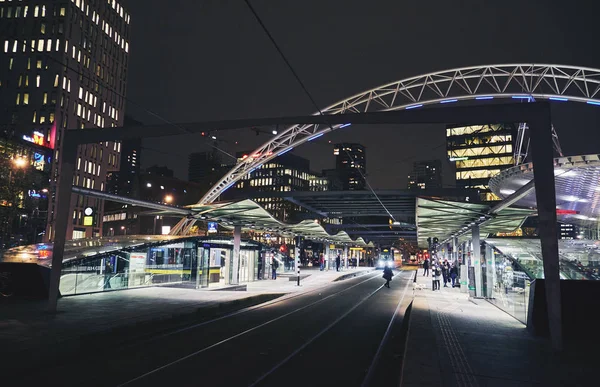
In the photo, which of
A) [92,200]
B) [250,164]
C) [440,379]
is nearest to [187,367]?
[440,379]

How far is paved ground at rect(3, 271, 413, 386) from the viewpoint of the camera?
27.7 feet

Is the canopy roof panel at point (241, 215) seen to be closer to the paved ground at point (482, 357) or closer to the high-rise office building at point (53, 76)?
the paved ground at point (482, 357)

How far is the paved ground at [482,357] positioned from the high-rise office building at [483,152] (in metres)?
124

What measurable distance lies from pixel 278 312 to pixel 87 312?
7.89 m

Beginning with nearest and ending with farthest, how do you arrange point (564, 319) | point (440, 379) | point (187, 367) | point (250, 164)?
point (440, 379) → point (187, 367) → point (564, 319) → point (250, 164)

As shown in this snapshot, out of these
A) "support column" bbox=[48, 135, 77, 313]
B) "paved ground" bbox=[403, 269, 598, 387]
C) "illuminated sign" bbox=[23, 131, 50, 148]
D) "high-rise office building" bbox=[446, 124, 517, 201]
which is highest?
"high-rise office building" bbox=[446, 124, 517, 201]

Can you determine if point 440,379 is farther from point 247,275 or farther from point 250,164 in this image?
point 250,164

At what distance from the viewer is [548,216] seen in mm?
11539

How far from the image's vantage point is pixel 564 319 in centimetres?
1244

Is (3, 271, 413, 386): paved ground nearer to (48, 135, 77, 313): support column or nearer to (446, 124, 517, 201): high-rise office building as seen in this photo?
(48, 135, 77, 313): support column

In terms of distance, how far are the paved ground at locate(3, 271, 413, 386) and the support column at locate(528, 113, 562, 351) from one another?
4.32 meters

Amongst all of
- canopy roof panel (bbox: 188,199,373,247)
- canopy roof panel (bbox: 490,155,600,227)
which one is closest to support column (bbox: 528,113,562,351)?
canopy roof panel (bbox: 490,155,600,227)

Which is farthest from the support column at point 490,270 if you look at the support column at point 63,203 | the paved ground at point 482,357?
the support column at point 63,203

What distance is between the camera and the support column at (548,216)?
11.0m
